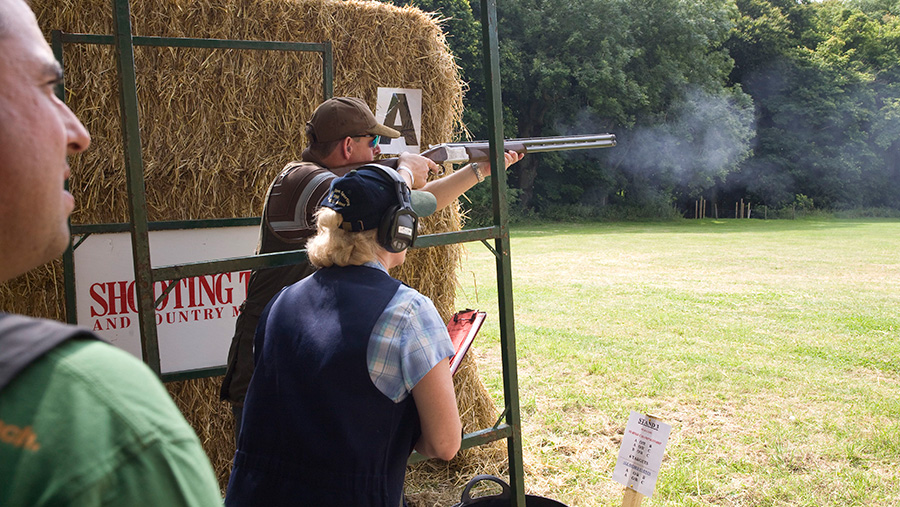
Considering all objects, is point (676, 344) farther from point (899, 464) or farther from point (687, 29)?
point (687, 29)

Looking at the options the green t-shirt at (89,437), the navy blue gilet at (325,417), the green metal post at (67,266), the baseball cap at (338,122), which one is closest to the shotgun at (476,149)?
the baseball cap at (338,122)

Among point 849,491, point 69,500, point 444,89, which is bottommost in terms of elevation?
point 849,491

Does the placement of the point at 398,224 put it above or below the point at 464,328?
above

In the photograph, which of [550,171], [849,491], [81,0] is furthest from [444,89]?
[550,171]

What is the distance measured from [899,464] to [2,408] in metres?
5.18

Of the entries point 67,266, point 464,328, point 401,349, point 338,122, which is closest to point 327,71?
point 338,122

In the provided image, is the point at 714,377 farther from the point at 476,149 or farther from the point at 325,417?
the point at 325,417

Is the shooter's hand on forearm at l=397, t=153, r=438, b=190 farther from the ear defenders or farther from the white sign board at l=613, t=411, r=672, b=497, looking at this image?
the white sign board at l=613, t=411, r=672, b=497

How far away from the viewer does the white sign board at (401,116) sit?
422 cm

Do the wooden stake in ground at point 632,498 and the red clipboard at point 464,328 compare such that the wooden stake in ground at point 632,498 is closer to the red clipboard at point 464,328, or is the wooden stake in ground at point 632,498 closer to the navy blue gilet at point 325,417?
the red clipboard at point 464,328

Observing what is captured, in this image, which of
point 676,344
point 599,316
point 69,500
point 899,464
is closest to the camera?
point 69,500

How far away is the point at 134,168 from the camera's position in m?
2.24

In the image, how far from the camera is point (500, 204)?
2.91 metres

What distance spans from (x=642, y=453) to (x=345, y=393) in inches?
65.9
